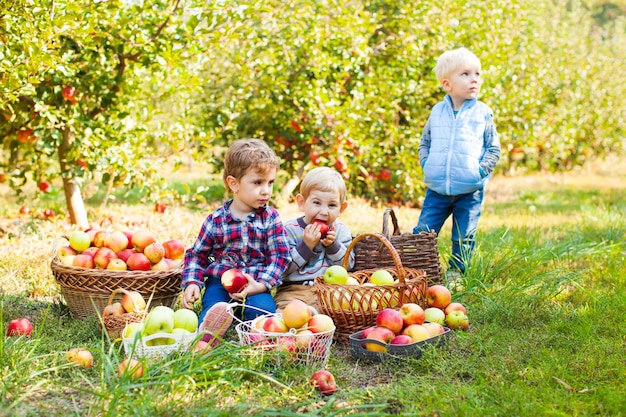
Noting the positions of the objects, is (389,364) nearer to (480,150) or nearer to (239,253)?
(239,253)

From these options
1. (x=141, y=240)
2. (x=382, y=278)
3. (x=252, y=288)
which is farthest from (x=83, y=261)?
(x=382, y=278)

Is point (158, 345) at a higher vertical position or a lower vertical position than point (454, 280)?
higher

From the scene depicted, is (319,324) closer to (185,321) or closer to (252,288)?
(185,321)

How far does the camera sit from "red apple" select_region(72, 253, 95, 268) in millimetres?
3488

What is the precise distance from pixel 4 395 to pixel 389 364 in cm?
148

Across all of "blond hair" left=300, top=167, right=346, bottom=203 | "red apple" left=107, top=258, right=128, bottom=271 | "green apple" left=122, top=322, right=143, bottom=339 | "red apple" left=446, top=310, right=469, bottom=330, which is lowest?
"red apple" left=446, top=310, right=469, bottom=330

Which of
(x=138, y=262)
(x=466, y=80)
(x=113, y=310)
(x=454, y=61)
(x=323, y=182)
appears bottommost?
(x=113, y=310)

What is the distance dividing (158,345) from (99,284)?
827mm

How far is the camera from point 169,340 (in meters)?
2.74

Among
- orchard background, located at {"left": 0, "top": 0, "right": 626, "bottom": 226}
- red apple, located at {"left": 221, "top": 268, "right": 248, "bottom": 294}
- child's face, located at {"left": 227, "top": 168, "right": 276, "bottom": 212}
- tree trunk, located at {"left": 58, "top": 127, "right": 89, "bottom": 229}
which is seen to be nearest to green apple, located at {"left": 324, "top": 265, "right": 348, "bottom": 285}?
red apple, located at {"left": 221, "top": 268, "right": 248, "bottom": 294}

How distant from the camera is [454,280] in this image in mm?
4043

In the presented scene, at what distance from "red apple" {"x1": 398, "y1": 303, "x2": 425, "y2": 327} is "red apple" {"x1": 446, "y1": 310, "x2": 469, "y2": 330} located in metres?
0.29

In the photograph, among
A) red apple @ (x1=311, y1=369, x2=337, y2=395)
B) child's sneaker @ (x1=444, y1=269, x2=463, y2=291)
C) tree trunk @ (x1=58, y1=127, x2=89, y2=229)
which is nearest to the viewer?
red apple @ (x1=311, y1=369, x2=337, y2=395)

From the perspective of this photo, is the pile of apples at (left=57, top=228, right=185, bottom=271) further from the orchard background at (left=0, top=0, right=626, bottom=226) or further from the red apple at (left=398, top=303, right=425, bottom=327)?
the red apple at (left=398, top=303, right=425, bottom=327)
